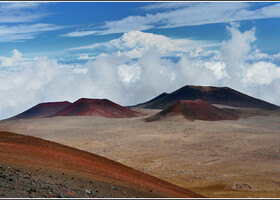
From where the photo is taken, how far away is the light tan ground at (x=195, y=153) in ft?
93.6

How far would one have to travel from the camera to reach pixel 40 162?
18.8 metres

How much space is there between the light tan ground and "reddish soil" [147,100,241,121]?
10045mm

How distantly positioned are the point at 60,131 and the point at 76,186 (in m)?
57.4

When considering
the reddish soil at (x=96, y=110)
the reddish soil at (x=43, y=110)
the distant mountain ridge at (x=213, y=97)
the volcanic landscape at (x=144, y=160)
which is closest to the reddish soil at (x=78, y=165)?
the volcanic landscape at (x=144, y=160)

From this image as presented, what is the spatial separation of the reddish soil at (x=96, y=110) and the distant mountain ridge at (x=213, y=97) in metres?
41.4

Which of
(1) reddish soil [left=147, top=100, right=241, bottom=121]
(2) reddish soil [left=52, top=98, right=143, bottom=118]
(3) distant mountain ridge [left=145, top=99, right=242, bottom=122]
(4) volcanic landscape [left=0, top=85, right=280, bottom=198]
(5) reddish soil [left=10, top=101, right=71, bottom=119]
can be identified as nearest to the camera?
(4) volcanic landscape [left=0, top=85, right=280, bottom=198]

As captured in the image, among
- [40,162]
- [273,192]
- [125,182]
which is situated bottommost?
[273,192]

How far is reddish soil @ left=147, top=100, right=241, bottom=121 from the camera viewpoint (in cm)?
8671

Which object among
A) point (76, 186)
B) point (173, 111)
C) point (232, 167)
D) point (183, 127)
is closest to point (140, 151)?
point (232, 167)

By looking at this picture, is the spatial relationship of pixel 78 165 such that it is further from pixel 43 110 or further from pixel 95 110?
pixel 43 110

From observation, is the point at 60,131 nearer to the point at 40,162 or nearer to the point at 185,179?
the point at 185,179

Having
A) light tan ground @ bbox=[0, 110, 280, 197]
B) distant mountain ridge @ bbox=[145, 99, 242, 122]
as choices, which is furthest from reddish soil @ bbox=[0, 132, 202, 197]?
distant mountain ridge @ bbox=[145, 99, 242, 122]

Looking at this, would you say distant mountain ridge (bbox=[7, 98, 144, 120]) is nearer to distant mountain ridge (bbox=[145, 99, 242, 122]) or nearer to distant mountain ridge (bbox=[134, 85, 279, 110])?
distant mountain ridge (bbox=[145, 99, 242, 122])

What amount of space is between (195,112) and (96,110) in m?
34.4
